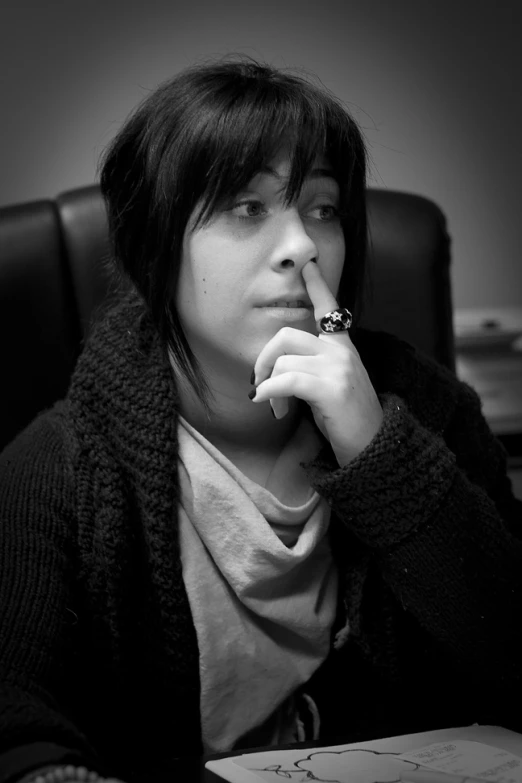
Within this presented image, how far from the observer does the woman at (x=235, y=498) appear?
0.86 metres

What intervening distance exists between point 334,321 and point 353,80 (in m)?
0.95

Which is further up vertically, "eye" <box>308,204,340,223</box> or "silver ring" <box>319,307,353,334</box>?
"eye" <box>308,204,340,223</box>

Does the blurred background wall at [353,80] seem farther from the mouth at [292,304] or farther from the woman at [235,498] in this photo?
the mouth at [292,304]

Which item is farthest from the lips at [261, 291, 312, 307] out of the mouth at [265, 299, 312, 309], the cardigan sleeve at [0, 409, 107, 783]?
the cardigan sleeve at [0, 409, 107, 783]

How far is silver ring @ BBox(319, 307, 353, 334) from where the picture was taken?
894mm

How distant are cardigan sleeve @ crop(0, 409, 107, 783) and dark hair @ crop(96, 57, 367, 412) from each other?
20 cm

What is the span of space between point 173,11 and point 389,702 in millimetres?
1251

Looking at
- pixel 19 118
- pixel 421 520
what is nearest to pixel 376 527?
pixel 421 520

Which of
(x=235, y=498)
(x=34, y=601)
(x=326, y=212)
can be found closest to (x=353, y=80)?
(x=326, y=212)

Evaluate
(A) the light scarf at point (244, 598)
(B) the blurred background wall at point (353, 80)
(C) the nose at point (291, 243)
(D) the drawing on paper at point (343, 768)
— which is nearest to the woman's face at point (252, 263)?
(C) the nose at point (291, 243)

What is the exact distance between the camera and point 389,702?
99 centimetres

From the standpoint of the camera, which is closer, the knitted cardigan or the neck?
the knitted cardigan

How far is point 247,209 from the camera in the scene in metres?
0.89

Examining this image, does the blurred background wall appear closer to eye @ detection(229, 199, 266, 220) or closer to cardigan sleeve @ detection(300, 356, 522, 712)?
eye @ detection(229, 199, 266, 220)
